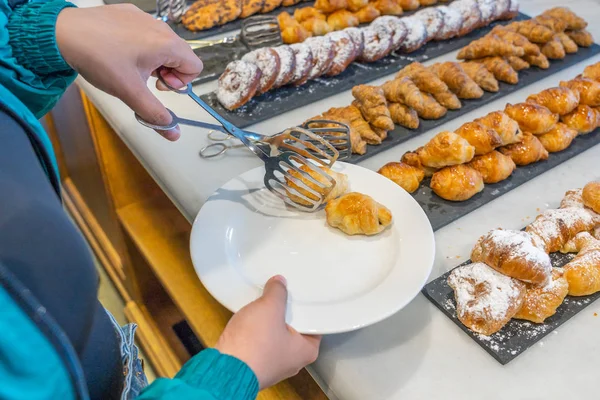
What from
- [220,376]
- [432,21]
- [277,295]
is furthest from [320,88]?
[220,376]

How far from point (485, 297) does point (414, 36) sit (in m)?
1.03

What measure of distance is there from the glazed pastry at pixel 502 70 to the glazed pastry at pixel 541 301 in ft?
2.66

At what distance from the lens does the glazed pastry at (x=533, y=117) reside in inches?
49.2

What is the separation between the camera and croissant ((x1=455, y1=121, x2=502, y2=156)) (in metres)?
1.17

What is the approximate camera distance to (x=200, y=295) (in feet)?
4.48

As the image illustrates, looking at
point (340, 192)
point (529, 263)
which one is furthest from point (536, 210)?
point (340, 192)

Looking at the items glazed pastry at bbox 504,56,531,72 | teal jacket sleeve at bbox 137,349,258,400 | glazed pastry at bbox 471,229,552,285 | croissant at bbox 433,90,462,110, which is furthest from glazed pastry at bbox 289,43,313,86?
teal jacket sleeve at bbox 137,349,258,400

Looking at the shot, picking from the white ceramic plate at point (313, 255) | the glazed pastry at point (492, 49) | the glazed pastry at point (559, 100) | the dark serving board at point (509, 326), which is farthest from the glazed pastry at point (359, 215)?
the glazed pastry at point (492, 49)

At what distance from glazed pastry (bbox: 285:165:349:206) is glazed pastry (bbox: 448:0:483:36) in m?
1.00

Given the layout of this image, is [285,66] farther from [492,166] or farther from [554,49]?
[554,49]

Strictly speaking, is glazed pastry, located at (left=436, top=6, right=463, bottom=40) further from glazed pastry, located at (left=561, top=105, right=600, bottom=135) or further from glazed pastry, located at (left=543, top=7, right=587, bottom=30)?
glazed pastry, located at (left=561, top=105, right=600, bottom=135)

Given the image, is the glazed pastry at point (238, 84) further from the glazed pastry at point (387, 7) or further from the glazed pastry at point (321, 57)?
the glazed pastry at point (387, 7)

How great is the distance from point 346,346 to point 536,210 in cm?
55

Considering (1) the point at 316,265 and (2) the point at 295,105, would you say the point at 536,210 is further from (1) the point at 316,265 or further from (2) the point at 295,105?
(2) the point at 295,105
